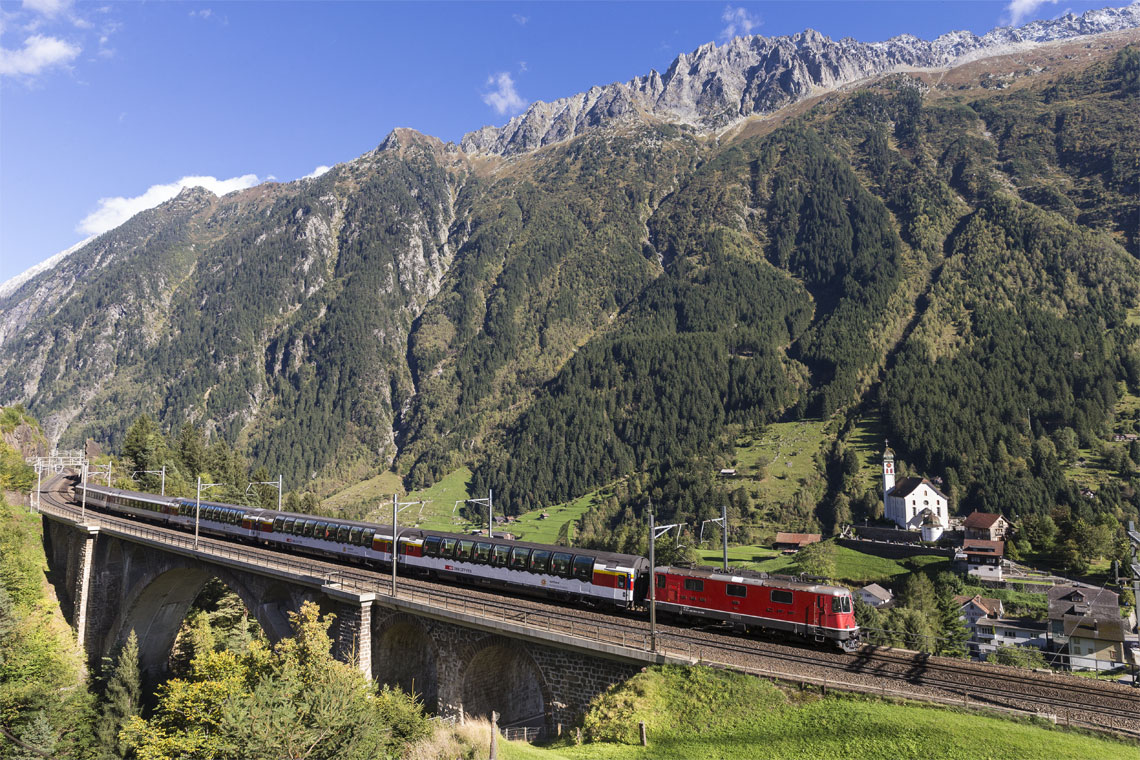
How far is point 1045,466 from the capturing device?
147625 mm

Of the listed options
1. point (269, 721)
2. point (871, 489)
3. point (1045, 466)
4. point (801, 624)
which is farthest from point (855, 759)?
point (1045, 466)

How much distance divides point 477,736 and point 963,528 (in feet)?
422

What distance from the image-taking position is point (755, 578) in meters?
32.3

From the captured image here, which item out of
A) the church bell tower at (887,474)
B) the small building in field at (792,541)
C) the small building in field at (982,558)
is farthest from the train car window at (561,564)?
the church bell tower at (887,474)

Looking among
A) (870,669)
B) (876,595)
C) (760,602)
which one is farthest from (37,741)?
(876,595)

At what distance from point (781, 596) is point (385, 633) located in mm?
20502

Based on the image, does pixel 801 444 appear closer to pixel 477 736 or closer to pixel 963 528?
pixel 963 528

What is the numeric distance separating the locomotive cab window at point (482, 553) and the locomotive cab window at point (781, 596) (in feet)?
57.2

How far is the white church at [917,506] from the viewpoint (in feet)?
425

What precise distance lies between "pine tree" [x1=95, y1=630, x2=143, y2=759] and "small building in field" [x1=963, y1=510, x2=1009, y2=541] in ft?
405

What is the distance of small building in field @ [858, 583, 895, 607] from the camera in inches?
3600

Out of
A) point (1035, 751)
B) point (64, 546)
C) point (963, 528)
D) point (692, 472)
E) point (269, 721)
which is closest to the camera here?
point (1035, 751)

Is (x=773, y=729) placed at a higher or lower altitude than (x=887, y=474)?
lower

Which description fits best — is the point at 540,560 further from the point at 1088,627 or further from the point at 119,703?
the point at 1088,627
